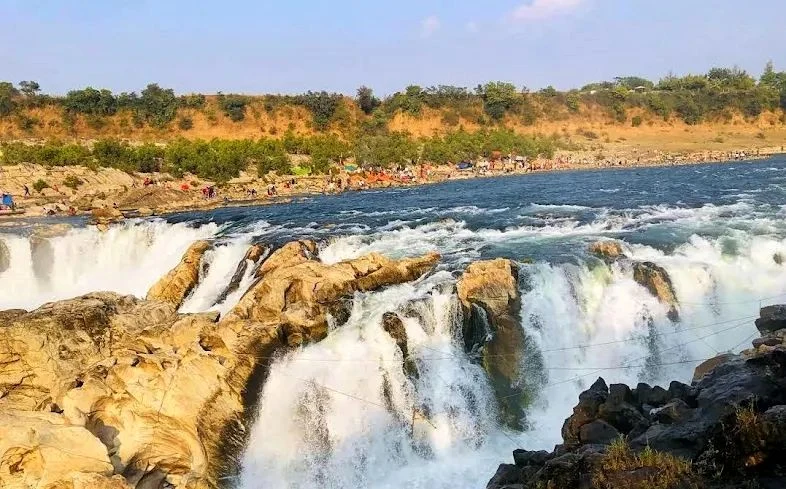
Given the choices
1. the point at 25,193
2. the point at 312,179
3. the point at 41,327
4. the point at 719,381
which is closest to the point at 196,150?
the point at 312,179

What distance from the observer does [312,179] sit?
4247 cm

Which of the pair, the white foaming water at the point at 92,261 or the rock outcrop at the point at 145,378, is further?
the white foaming water at the point at 92,261

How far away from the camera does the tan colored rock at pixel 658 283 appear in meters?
13.9

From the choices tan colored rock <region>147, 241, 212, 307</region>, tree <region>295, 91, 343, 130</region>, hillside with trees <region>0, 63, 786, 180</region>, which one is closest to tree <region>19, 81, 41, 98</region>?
hillside with trees <region>0, 63, 786, 180</region>

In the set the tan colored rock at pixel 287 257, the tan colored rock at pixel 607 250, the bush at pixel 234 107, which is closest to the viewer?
the tan colored rock at pixel 607 250

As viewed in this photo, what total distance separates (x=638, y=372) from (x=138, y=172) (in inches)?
1437

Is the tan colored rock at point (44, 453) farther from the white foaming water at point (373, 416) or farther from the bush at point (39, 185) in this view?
the bush at point (39, 185)

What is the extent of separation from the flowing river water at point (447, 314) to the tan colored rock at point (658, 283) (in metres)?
0.17

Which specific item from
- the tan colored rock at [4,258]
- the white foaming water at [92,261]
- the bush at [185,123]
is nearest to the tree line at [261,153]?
the bush at [185,123]

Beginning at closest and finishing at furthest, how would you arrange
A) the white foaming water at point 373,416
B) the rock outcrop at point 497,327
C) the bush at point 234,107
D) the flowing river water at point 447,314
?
the white foaming water at point 373,416
the flowing river water at point 447,314
the rock outcrop at point 497,327
the bush at point 234,107

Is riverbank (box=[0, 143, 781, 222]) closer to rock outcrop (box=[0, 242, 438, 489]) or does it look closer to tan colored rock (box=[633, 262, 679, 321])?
rock outcrop (box=[0, 242, 438, 489])

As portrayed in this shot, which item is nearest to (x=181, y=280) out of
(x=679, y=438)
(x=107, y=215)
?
(x=107, y=215)

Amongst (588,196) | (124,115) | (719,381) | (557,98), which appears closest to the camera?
(719,381)

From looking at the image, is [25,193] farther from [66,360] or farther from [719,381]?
[719,381]
